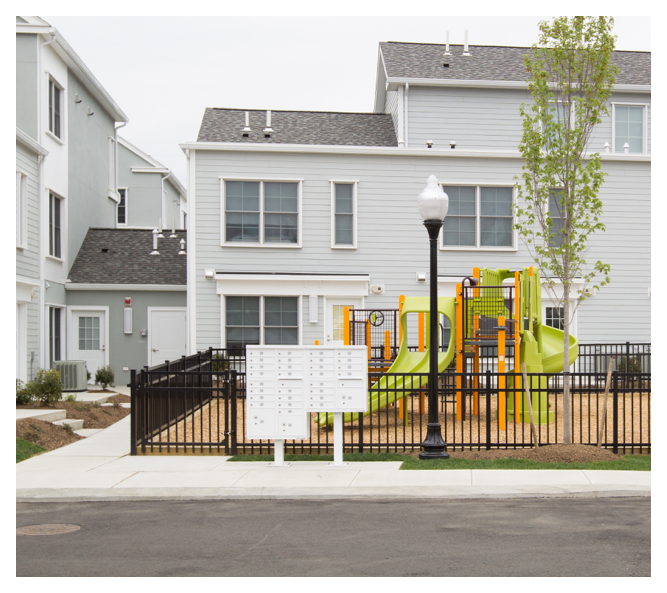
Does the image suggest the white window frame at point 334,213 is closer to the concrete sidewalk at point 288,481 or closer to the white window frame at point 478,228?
the white window frame at point 478,228

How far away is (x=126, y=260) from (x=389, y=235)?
8746 millimetres

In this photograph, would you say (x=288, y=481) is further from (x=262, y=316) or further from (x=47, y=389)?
(x=262, y=316)

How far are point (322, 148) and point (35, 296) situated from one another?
8801mm

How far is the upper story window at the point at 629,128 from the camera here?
23875 mm

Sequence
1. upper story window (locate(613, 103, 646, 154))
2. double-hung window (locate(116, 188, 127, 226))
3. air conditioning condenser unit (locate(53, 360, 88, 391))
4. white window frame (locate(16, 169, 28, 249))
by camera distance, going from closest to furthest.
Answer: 1. white window frame (locate(16, 169, 28, 249))
2. air conditioning condenser unit (locate(53, 360, 88, 391))
3. upper story window (locate(613, 103, 646, 154))
4. double-hung window (locate(116, 188, 127, 226))

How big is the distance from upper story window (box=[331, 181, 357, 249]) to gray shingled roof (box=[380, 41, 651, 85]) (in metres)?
4.14

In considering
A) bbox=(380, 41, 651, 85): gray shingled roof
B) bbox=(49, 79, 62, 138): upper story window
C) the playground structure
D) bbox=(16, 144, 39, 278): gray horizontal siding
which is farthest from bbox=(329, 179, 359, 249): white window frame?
bbox=(49, 79, 62, 138): upper story window

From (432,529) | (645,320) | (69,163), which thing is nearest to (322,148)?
(69,163)

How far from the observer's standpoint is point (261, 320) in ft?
70.2

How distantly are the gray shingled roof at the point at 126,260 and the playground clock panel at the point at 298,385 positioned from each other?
13.6m

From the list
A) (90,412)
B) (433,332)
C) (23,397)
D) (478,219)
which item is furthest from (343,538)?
(478,219)

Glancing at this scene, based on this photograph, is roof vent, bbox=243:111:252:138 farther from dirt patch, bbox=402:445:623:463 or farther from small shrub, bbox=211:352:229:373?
dirt patch, bbox=402:445:623:463

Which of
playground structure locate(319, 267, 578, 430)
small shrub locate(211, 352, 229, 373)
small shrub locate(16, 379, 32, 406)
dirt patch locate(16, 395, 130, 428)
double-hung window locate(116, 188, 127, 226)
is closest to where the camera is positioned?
playground structure locate(319, 267, 578, 430)

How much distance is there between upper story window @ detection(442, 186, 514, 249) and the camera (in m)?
22.1
